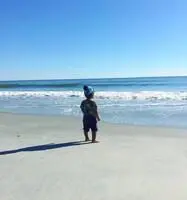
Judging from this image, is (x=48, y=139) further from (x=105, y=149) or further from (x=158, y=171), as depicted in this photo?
(x=158, y=171)

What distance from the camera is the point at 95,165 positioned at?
6414mm

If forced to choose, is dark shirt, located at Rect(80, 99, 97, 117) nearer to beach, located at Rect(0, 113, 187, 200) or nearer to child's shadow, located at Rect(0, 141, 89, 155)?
beach, located at Rect(0, 113, 187, 200)

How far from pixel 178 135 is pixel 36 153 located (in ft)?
12.7

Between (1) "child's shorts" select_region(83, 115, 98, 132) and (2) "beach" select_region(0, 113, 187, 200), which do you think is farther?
(1) "child's shorts" select_region(83, 115, 98, 132)

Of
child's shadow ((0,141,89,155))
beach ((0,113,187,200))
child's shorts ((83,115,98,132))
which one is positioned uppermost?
child's shorts ((83,115,98,132))

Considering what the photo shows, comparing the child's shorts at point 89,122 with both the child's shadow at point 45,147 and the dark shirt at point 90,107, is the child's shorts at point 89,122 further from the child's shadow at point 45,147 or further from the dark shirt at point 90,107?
the child's shadow at point 45,147

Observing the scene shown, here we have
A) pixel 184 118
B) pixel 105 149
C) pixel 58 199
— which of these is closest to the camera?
pixel 58 199

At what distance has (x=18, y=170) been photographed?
6152mm

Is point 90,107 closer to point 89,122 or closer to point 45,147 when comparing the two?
point 89,122

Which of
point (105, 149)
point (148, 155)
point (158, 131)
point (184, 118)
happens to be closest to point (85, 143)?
point (105, 149)

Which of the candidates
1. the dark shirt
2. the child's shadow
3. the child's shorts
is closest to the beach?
the child's shadow

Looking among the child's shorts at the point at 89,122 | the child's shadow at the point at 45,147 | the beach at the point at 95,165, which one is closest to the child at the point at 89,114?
the child's shorts at the point at 89,122

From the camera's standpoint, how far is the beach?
16.4 ft

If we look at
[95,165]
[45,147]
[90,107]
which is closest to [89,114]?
[90,107]
